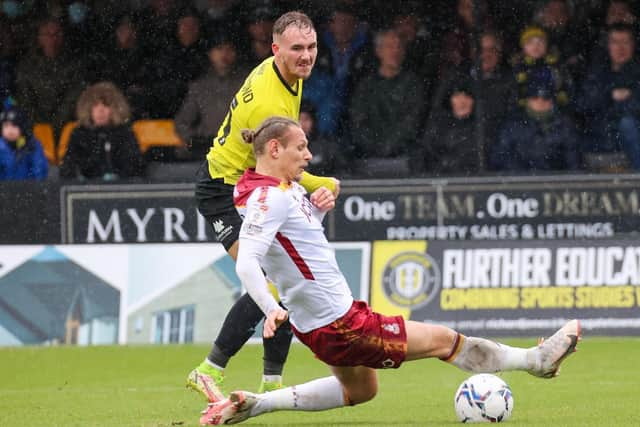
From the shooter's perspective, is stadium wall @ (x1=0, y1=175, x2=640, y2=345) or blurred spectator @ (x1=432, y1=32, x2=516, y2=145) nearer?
stadium wall @ (x1=0, y1=175, x2=640, y2=345)

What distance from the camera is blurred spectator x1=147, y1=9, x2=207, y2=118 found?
14828 millimetres

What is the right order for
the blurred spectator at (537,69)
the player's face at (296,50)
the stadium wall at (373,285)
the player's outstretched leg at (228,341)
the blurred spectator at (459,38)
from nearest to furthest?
the player's face at (296,50), the player's outstretched leg at (228,341), the stadium wall at (373,285), the blurred spectator at (537,69), the blurred spectator at (459,38)

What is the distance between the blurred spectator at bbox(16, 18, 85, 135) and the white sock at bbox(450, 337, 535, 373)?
913 cm

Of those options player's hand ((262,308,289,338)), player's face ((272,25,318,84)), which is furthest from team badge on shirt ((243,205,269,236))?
player's face ((272,25,318,84))

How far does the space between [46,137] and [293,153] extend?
905cm

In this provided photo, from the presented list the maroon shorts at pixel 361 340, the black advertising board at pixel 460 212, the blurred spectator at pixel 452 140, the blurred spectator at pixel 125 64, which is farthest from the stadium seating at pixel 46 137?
the maroon shorts at pixel 361 340

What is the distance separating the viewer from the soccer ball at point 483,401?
661cm

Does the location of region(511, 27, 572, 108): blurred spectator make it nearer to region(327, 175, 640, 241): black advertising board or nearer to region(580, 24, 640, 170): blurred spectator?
region(580, 24, 640, 170): blurred spectator

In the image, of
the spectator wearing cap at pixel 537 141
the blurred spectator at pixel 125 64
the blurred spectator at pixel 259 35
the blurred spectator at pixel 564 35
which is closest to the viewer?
the spectator wearing cap at pixel 537 141

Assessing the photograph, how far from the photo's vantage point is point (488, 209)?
13.2 metres

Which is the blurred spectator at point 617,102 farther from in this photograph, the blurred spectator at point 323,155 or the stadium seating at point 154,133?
the stadium seating at point 154,133

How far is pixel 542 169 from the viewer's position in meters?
13.8

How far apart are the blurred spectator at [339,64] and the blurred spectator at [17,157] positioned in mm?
2759

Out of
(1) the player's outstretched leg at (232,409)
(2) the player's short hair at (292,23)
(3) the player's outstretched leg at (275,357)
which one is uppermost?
(2) the player's short hair at (292,23)
